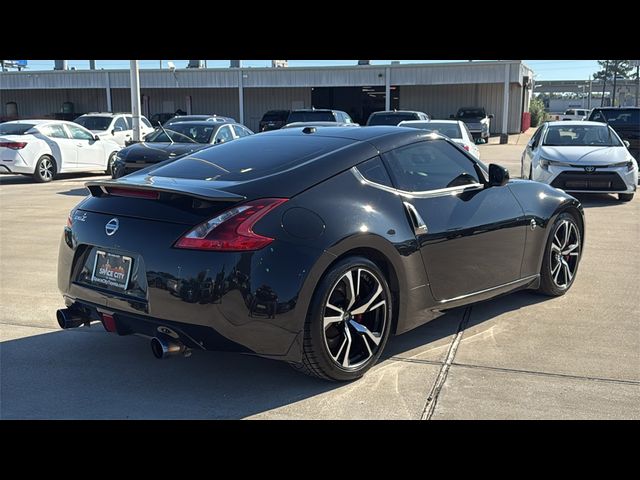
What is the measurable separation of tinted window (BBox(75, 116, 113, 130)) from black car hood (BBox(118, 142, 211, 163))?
8328 mm

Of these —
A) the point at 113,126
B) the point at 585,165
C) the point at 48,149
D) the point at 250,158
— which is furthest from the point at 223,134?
the point at 250,158

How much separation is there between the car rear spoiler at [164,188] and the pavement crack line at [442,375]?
156 cm

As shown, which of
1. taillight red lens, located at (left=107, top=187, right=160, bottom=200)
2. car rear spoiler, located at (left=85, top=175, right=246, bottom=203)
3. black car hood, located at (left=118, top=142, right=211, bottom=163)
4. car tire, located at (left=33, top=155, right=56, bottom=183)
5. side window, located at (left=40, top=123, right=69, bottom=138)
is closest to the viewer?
car rear spoiler, located at (left=85, top=175, right=246, bottom=203)

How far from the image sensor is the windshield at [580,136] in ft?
41.2

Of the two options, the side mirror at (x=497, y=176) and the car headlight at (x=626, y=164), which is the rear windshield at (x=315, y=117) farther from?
the side mirror at (x=497, y=176)

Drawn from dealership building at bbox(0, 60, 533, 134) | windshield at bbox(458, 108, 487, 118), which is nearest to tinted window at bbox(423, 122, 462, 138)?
windshield at bbox(458, 108, 487, 118)

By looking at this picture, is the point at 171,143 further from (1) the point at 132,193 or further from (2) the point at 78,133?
(1) the point at 132,193

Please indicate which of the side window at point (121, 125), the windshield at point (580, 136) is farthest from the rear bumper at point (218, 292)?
the side window at point (121, 125)

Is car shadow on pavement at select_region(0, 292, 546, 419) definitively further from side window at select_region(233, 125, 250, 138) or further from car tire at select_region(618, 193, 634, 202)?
side window at select_region(233, 125, 250, 138)

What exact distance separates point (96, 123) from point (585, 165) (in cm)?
1468

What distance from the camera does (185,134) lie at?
13.5 meters

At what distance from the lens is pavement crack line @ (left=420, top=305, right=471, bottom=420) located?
3570mm
